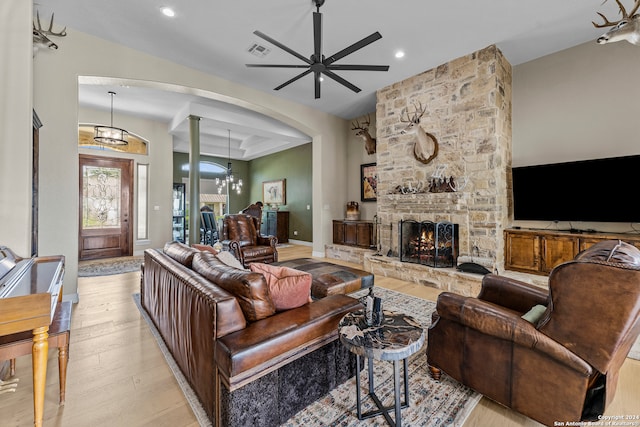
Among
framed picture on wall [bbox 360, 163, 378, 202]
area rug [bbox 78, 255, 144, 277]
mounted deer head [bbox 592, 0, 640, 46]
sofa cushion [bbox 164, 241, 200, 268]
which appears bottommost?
area rug [bbox 78, 255, 144, 277]

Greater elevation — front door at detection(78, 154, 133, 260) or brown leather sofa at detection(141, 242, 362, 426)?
front door at detection(78, 154, 133, 260)

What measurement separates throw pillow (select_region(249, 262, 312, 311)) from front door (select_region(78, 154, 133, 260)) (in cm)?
644

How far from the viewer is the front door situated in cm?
604

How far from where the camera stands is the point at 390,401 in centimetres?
174

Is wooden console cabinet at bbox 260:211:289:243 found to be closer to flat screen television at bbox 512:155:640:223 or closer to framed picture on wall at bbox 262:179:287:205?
framed picture on wall at bbox 262:179:287:205

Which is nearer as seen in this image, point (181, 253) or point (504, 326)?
point (504, 326)

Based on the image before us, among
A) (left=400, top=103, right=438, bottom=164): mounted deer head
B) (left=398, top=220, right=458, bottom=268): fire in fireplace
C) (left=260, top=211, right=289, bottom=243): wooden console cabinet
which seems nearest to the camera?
(left=398, top=220, right=458, bottom=268): fire in fireplace

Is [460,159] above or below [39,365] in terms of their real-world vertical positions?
above

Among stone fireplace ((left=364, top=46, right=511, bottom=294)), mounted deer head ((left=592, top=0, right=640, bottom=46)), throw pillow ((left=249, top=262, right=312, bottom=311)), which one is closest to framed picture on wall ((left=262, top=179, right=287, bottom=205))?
stone fireplace ((left=364, top=46, right=511, bottom=294))

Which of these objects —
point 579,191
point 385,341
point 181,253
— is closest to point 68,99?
point 181,253

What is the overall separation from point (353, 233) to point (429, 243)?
2076mm

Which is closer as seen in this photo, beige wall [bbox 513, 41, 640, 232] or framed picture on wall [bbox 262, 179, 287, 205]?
beige wall [bbox 513, 41, 640, 232]

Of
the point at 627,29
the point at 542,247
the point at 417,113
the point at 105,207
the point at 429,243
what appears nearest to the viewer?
the point at 627,29

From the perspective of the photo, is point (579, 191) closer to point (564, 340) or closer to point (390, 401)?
point (564, 340)
